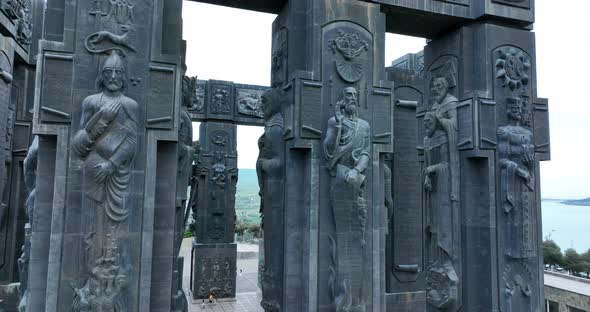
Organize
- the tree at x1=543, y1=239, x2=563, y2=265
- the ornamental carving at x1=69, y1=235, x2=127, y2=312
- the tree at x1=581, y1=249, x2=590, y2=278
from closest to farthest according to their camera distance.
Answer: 1. the ornamental carving at x1=69, y1=235, x2=127, y2=312
2. the tree at x1=581, y1=249, x2=590, y2=278
3. the tree at x1=543, y1=239, x2=563, y2=265

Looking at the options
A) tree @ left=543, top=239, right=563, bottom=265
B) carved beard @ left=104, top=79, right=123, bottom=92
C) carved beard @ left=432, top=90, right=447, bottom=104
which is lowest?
tree @ left=543, top=239, right=563, bottom=265

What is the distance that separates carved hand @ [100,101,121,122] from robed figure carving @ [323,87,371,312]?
140 inches

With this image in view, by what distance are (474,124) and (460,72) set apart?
136cm

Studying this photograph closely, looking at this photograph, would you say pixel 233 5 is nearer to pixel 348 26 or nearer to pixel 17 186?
pixel 348 26

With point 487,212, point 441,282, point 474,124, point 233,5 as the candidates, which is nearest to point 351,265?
point 441,282

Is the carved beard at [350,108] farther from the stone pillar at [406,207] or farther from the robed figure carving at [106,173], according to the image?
the stone pillar at [406,207]

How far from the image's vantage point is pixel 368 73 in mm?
8016

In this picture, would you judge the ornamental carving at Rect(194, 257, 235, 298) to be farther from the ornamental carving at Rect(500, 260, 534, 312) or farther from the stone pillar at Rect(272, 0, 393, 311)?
the ornamental carving at Rect(500, 260, 534, 312)

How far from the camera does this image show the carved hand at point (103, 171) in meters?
6.14

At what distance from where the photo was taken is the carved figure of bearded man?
618 cm

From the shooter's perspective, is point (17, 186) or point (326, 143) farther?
point (17, 186)

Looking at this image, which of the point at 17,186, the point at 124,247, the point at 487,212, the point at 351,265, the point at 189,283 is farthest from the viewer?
the point at 189,283

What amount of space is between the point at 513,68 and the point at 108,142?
837 centimetres

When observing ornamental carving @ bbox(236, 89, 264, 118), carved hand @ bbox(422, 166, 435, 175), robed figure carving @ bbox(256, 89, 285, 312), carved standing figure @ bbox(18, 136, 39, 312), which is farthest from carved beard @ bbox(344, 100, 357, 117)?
ornamental carving @ bbox(236, 89, 264, 118)
